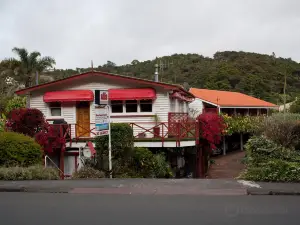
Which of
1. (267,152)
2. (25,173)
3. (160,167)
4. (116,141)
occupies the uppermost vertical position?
(116,141)

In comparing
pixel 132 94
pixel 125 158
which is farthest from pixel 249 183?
pixel 132 94

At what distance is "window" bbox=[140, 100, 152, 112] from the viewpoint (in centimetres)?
1952

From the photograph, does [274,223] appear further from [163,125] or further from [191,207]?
[163,125]

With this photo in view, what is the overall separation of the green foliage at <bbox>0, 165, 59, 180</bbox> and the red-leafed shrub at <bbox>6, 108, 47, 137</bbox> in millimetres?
4622

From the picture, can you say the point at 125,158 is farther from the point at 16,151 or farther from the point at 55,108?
the point at 55,108

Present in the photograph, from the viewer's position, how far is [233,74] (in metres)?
57.8

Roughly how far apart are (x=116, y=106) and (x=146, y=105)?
5.27ft

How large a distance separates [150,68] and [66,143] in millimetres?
49171

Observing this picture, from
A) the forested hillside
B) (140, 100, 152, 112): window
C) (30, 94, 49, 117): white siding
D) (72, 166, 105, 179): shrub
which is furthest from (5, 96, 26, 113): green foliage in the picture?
the forested hillside

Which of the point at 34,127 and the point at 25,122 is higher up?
the point at 25,122

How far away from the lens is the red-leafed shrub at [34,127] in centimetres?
1675

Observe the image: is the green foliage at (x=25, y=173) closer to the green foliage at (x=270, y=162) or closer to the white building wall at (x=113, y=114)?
the green foliage at (x=270, y=162)

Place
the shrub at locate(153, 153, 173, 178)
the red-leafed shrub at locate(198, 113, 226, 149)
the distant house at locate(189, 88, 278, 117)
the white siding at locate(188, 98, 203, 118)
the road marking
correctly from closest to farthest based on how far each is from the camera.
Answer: the road marking < the shrub at locate(153, 153, 173, 178) < the red-leafed shrub at locate(198, 113, 226, 149) < the distant house at locate(189, 88, 278, 117) < the white siding at locate(188, 98, 203, 118)

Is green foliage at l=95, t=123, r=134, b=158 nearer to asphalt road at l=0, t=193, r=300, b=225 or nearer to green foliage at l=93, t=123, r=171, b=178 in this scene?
green foliage at l=93, t=123, r=171, b=178
